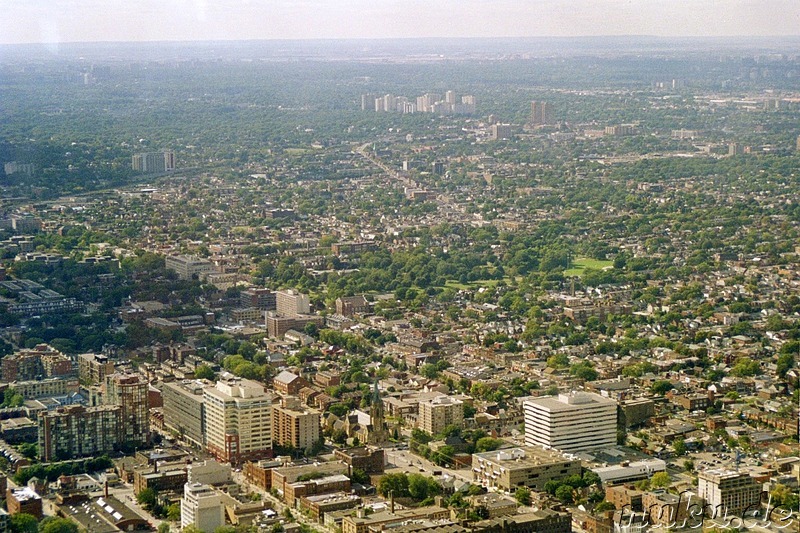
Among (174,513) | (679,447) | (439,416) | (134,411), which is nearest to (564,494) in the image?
(679,447)

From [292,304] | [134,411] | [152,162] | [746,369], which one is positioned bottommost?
[152,162]

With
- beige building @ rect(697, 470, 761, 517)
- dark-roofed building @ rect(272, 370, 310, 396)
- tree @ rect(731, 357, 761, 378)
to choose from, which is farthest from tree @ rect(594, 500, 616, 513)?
tree @ rect(731, 357, 761, 378)

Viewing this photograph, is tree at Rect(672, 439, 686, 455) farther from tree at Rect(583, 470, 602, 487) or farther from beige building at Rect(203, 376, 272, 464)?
beige building at Rect(203, 376, 272, 464)

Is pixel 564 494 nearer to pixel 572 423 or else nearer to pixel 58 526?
pixel 572 423

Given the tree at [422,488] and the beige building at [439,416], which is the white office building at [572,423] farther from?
the tree at [422,488]

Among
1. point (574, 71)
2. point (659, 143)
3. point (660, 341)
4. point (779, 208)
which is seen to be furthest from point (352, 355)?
point (574, 71)

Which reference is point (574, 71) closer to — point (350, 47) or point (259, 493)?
point (350, 47)
